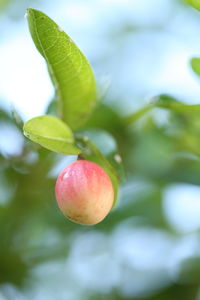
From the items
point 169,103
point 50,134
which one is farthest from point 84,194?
point 169,103

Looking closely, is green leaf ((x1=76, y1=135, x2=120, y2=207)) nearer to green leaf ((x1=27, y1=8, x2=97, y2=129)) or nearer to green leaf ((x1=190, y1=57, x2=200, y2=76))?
green leaf ((x1=27, y1=8, x2=97, y2=129))

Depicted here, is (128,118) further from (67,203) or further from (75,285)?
(75,285)

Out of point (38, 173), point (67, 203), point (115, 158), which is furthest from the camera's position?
point (38, 173)

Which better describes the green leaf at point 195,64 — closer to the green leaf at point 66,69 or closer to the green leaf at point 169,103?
the green leaf at point 169,103

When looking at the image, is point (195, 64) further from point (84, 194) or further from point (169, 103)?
point (84, 194)

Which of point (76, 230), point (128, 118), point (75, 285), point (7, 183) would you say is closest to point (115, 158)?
point (128, 118)
